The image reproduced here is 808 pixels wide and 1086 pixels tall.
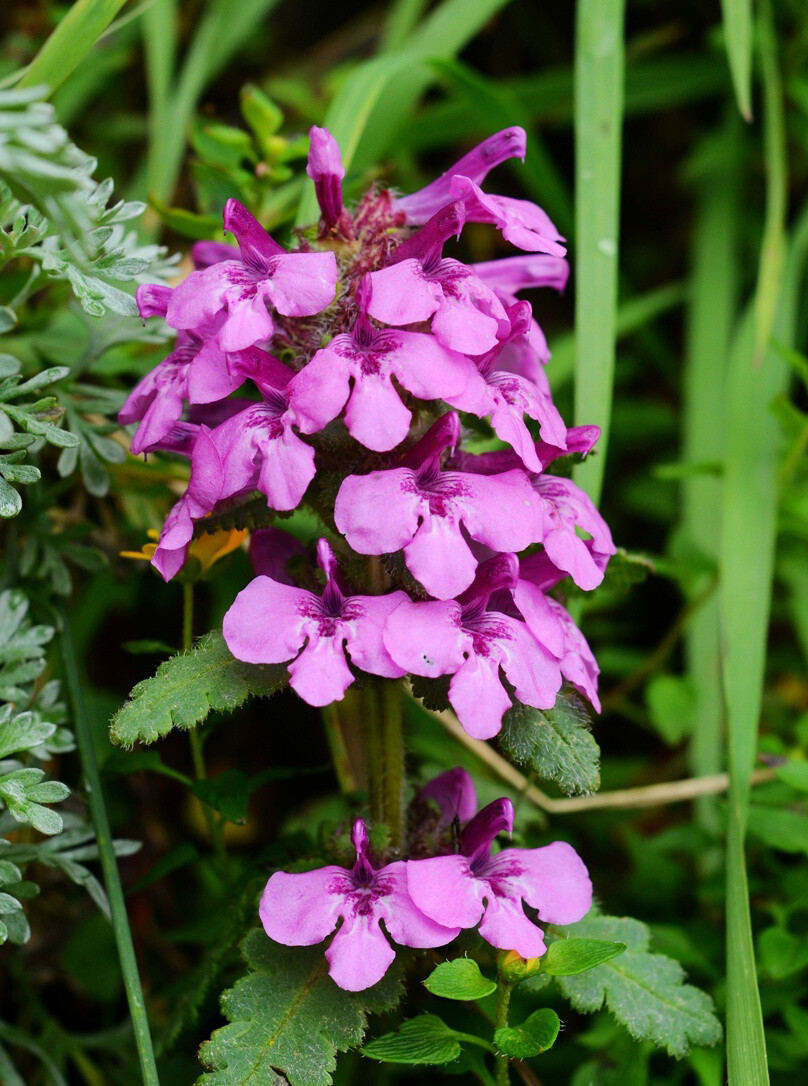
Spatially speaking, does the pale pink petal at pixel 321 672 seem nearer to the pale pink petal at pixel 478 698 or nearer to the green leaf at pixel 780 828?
the pale pink petal at pixel 478 698

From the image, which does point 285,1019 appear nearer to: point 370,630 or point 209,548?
point 370,630

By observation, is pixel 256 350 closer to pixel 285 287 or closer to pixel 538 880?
pixel 285 287

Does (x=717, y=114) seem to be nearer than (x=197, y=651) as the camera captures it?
No

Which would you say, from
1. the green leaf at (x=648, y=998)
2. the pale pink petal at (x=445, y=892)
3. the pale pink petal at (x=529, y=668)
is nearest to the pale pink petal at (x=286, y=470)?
the pale pink petal at (x=529, y=668)

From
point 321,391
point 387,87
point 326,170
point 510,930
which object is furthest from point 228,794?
point 387,87

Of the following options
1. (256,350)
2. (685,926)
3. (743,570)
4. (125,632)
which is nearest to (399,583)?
(256,350)
